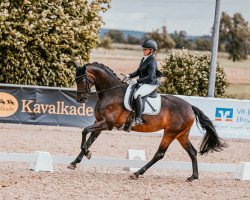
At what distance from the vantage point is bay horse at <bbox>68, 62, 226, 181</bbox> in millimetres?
12516

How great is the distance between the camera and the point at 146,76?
12.7 meters

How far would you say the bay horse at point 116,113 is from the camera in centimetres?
1252

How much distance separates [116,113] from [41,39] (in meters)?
14.2

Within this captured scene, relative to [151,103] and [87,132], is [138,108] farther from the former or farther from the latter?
[87,132]

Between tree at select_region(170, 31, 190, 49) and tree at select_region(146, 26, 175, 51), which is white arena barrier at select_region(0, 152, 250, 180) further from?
tree at select_region(170, 31, 190, 49)

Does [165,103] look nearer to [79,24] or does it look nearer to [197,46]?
[79,24]

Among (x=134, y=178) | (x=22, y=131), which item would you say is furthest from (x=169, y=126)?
(x=22, y=131)

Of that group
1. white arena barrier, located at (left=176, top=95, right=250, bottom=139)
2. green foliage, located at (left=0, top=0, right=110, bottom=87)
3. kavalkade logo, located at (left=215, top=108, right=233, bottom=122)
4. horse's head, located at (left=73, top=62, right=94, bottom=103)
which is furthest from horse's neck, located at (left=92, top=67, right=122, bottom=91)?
green foliage, located at (left=0, top=0, right=110, bottom=87)

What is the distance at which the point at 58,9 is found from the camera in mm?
26703

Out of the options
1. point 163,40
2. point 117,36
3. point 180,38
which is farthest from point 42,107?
point 117,36

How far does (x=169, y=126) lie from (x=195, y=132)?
9.68 meters

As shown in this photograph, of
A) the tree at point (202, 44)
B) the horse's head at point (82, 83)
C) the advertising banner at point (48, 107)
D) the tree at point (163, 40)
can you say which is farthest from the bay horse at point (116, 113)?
the tree at point (202, 44)

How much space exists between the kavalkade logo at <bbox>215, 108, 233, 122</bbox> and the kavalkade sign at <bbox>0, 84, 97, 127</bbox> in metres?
4.35

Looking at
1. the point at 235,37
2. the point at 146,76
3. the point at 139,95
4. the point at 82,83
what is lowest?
the point at 235,37
